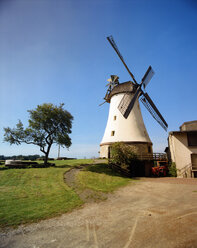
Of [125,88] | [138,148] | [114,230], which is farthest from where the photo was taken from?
[125,88]

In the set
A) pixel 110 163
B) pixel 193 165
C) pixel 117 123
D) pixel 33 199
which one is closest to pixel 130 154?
pixel 110 163

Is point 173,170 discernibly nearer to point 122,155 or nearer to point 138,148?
point 138,148

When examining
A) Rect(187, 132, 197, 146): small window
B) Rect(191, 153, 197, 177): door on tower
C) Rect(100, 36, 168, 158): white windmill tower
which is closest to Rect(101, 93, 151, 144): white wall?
Rect(100, 36, 168, 158): white windmill tower

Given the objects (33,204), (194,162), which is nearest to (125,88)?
(194,162)

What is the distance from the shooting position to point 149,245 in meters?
3.82

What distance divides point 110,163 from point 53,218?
1403 cm

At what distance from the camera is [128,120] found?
2369cm

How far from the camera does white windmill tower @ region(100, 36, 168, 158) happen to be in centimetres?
2217

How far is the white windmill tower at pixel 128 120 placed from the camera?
22.2 m

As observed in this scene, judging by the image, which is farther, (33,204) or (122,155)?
(122,155)

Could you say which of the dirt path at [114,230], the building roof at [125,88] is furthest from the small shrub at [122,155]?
the dirt path at [114,230]

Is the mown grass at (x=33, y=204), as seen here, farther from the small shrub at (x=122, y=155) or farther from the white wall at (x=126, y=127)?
the white wall at (x=126, y=127)

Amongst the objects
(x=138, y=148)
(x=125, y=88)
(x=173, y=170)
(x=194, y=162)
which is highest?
(x=125, y=88)

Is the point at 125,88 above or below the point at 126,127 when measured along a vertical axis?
above
